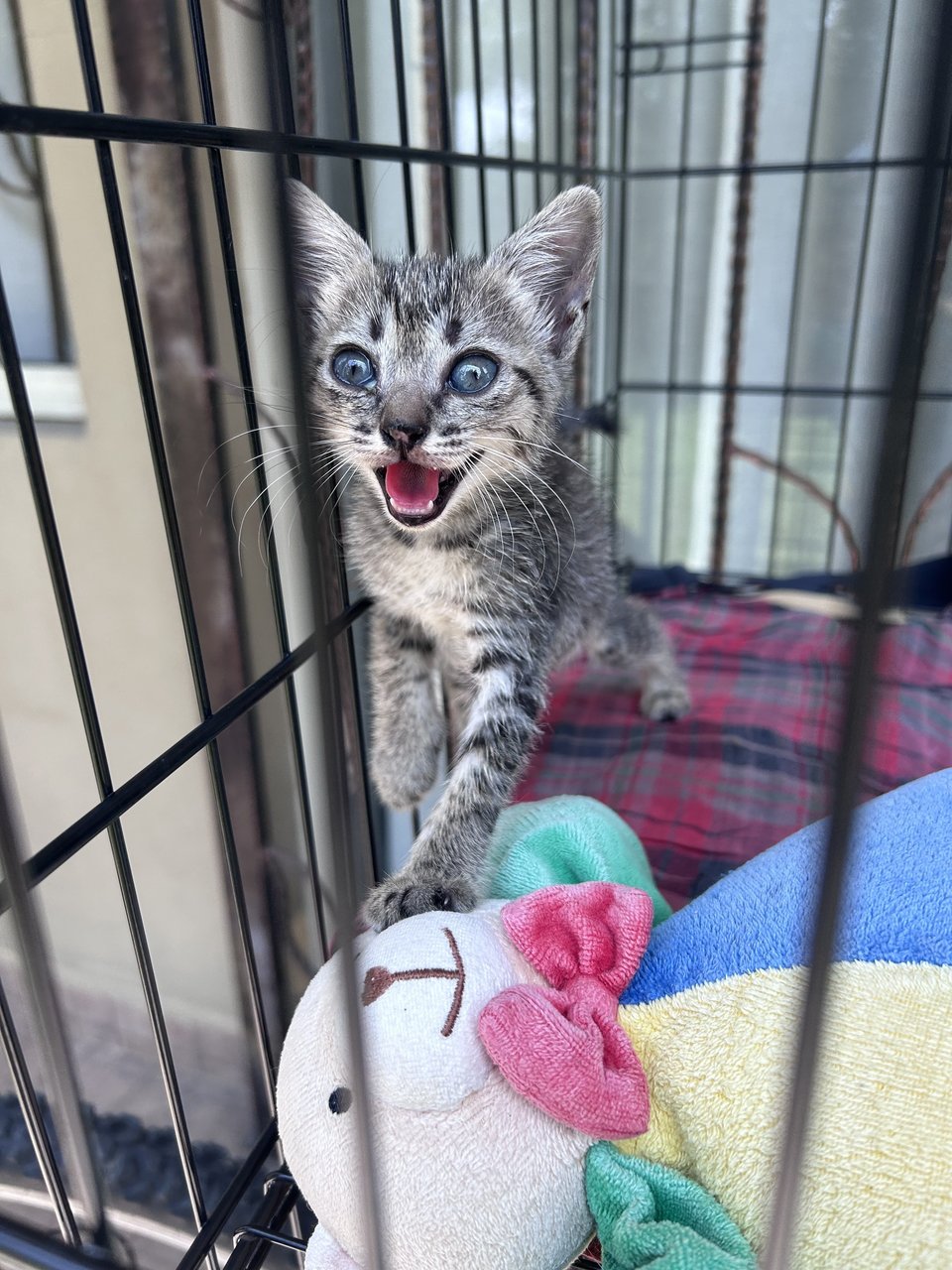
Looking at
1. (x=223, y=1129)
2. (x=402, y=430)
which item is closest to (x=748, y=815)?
(x=402, y=430)

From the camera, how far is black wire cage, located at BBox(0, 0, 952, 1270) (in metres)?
0.40

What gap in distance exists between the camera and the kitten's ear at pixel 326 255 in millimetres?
917

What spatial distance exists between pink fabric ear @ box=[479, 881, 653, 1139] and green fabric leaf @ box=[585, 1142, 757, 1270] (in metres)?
0.03

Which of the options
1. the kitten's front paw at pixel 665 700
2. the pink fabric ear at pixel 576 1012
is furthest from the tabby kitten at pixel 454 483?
the kitten's front paw at pixel 665 700

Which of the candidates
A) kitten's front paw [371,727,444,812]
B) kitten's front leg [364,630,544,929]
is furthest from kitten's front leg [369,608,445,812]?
kitten's front leg [364,630,544,929]

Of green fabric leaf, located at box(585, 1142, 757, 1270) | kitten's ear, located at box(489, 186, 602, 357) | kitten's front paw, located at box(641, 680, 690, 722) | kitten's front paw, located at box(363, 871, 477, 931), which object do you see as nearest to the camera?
green fabric leaf, located at box(585, 1142, 757, 1270)

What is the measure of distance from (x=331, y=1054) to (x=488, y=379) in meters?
0.65

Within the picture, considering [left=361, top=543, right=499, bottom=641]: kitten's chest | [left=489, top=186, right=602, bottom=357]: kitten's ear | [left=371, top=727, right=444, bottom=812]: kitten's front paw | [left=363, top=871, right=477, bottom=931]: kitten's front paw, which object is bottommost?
[left=371, top=727, right=444, bottom=812]: kitten's front paw

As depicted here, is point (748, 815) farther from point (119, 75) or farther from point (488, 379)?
point (119, 75)

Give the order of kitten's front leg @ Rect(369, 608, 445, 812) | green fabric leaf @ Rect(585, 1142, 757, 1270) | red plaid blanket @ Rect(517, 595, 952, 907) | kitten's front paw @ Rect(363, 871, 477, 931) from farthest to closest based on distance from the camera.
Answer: red plaid blanket @ Rect(517, 595, 952, 907) < kitten's front leg @ Rect(369, 608, 445, 812) < kitten's front paw @ Rect(363, 871, 477, 931) < green fabric leaf @ Rect(585, 1142, 757, 1270)

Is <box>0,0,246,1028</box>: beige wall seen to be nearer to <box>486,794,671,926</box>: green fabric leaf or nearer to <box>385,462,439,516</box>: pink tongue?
<box>385,462,439,516</box>: pink tongue

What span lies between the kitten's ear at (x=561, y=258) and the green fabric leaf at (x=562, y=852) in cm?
52

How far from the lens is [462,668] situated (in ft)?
3.55

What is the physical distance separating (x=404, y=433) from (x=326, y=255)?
10.8 inches
